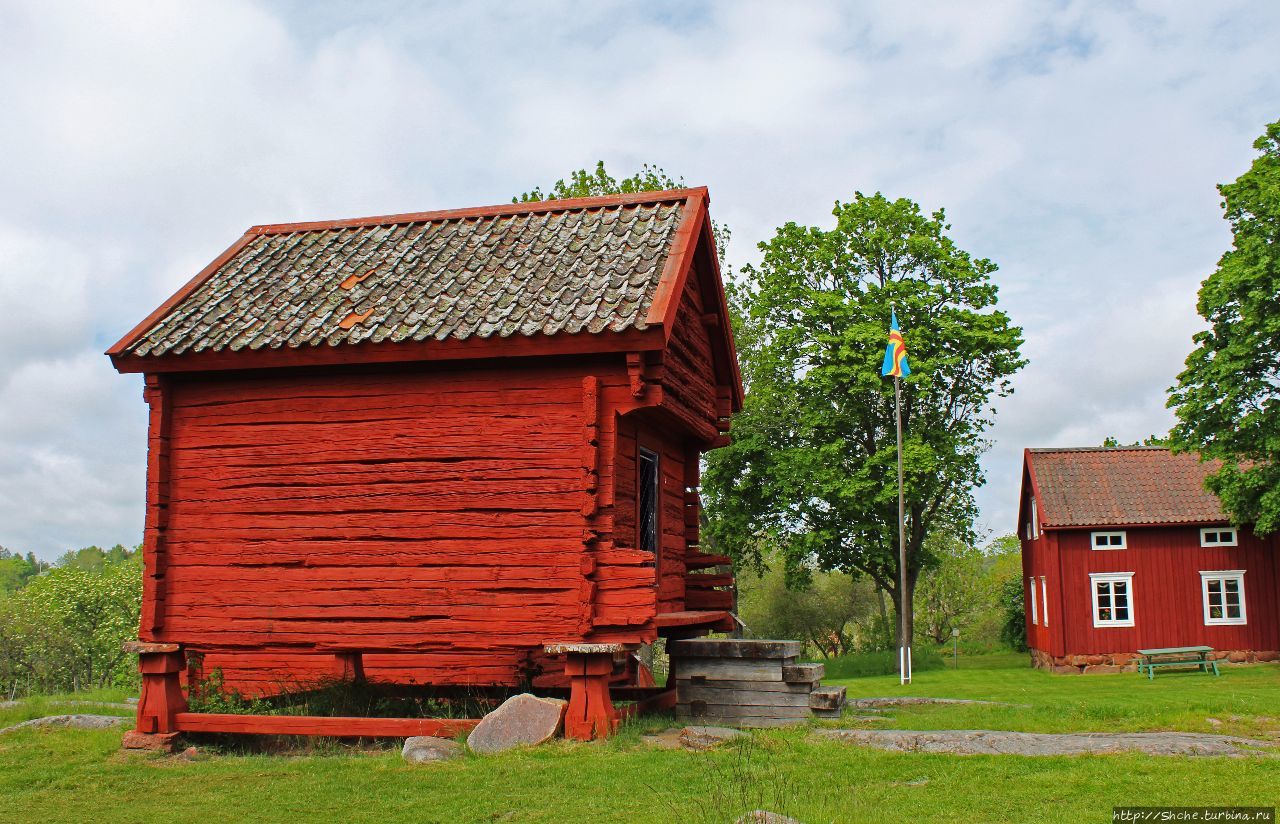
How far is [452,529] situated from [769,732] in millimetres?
4168

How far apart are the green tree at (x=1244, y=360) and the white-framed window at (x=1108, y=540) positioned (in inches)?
206

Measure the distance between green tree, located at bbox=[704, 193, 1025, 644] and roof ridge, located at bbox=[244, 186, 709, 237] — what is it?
748 inches

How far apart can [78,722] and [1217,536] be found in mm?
30991

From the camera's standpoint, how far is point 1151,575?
32438 mm

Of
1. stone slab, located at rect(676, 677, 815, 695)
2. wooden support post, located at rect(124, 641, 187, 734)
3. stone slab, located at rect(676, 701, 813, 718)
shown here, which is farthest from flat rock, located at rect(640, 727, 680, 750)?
wooden support post, located at rect(124, 641, 187, 734)

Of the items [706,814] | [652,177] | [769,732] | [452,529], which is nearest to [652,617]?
[769,732]

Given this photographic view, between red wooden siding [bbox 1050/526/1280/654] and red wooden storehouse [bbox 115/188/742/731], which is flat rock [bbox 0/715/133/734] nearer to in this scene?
red wooden storehouse [bbox 115/188/742/731]

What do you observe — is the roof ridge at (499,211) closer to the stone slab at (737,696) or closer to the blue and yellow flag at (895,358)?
the stone slab at (737,696)

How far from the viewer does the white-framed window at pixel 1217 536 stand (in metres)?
32.3

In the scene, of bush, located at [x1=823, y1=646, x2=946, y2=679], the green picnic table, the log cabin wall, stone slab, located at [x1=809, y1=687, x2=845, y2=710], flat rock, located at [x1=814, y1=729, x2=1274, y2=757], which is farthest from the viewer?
bush, located at [x1=823, y1=646, x2=946, y2=679]

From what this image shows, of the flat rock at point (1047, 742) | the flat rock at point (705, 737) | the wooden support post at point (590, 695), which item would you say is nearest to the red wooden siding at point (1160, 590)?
the flat rock at point (1047, 742)

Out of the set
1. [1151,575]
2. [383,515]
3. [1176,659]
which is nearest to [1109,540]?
[1151,575]

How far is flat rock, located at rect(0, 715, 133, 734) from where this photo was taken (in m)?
14.0

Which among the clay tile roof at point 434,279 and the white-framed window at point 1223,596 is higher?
the clay tile roof at point 434,279
